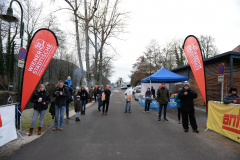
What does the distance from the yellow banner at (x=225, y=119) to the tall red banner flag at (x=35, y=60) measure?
6736mm

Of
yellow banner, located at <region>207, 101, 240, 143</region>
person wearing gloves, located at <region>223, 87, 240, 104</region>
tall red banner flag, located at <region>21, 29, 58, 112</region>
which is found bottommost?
yellow banner, located at <region>207, 101, 240, 143</region>

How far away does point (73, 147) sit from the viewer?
14.4 feet

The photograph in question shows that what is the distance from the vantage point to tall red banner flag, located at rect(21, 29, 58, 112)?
5875mm

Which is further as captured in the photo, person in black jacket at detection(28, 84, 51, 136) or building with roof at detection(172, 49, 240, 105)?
building with roof at detection(172, 49, 240, 105)

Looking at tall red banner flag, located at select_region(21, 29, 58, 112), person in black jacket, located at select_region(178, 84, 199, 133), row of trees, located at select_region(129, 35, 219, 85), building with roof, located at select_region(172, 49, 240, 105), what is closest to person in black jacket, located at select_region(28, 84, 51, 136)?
tall red banner flag, located at select_region(21, 29, 58, 112)

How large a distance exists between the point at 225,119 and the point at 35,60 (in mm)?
7006

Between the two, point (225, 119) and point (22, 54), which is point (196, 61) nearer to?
point (225, 119)

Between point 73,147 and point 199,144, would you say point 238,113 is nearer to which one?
point 199,144

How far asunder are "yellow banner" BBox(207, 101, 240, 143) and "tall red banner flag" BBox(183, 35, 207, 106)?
114 cm

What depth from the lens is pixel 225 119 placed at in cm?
540

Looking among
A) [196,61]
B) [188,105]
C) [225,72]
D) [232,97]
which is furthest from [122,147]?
[225,72]

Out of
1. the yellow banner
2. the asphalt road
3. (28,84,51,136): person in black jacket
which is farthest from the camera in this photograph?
(28,84,51,136): person in black jacket

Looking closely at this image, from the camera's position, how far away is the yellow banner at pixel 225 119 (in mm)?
4870

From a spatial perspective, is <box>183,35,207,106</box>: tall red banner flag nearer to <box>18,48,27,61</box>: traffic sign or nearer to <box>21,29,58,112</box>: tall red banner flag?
<box>21,29,58,112</box>: tall red banner flag
